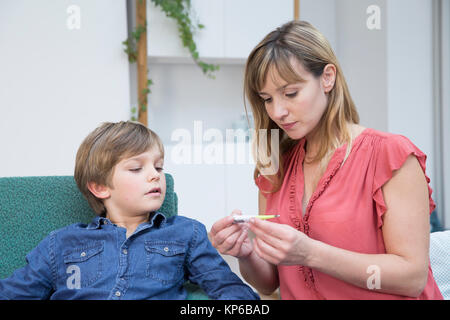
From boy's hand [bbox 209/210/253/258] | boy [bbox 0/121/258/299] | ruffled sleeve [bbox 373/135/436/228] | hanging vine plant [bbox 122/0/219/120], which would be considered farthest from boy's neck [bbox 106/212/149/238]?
hanging vine plant [bbox 122/0/219/120]

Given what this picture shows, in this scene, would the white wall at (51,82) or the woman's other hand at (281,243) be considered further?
the white wall at (51,82)

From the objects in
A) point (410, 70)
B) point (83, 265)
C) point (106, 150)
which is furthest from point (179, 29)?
point (83, 265)

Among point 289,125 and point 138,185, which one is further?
point 138,185

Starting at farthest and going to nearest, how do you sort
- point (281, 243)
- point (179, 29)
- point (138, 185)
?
point (179, 29), point (138, 185), point (281, 243)

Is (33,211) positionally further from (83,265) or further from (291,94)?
(291,94)

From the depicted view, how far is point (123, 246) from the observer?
120cm

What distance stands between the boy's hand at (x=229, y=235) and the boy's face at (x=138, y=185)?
0.87 ft

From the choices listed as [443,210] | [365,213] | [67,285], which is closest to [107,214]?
[67,285]

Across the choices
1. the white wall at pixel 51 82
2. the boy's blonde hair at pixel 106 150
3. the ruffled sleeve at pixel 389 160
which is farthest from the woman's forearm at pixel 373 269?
the white wall at pixel 51 82

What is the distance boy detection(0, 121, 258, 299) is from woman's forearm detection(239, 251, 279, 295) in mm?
46

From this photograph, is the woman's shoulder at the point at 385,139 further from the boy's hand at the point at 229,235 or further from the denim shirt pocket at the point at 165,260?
the denim shirt pocket at the point at 165,260

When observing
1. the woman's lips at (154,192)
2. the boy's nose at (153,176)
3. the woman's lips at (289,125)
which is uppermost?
the woman's lips at (289,125)

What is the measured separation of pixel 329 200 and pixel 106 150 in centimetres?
68

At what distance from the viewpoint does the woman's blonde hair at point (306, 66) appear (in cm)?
108
